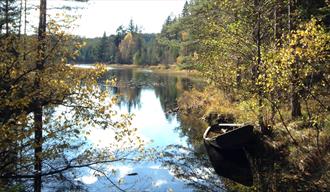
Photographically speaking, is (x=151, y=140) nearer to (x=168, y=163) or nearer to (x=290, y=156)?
(x=168, y=163)

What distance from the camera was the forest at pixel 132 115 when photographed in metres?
6.77

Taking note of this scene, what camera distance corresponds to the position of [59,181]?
1158cm

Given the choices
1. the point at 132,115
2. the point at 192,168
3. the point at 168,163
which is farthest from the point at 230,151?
the point at 132,115

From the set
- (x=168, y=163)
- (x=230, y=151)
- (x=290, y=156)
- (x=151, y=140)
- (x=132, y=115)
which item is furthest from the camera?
(x=230, y=151)

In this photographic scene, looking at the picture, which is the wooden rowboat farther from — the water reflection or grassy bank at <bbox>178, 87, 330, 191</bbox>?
the water reflection

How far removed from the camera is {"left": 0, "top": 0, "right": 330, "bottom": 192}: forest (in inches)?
266

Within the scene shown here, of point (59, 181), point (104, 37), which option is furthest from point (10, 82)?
point (104, 37)

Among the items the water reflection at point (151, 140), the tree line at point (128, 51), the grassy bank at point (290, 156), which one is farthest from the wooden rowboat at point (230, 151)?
the tree line at point (128, 51)

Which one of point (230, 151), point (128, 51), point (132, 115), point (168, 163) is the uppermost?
point (128, 51)

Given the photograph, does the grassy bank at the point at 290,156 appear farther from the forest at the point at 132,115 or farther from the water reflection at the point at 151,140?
the water reflection at the point at 151,140

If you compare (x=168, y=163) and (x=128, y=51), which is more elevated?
(x=128, y=51)

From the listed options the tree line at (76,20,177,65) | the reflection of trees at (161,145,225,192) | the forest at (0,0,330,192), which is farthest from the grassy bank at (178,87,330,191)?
the tree line at (76,20,177,65)

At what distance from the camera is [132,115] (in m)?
8.00

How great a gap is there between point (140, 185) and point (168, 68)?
82.3m
